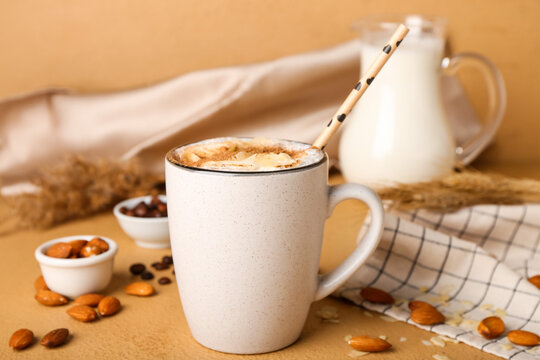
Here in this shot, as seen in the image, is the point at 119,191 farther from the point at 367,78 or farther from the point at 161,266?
the point at 367,78

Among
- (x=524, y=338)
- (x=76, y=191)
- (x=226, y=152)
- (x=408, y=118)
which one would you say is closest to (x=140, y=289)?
(x=226, y=152)

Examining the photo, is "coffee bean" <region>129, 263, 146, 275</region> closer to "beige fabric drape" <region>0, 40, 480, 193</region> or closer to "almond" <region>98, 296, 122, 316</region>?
"almond" <region>98, 296, 122, 316</region>

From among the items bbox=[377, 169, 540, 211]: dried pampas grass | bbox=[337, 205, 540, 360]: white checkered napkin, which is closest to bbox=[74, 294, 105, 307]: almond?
bbox=[337, 205, 540, 360]: white checkered napkin

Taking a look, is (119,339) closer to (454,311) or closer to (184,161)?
(184,161)

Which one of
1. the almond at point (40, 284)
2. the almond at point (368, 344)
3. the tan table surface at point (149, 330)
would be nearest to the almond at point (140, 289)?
the tan table surface at point (149, 330)

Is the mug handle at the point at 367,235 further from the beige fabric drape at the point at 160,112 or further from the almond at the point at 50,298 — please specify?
the beige fabric drape at the point at 160,112

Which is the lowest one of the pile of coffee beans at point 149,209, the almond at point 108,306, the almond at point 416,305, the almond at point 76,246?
the almond at point 416,305
